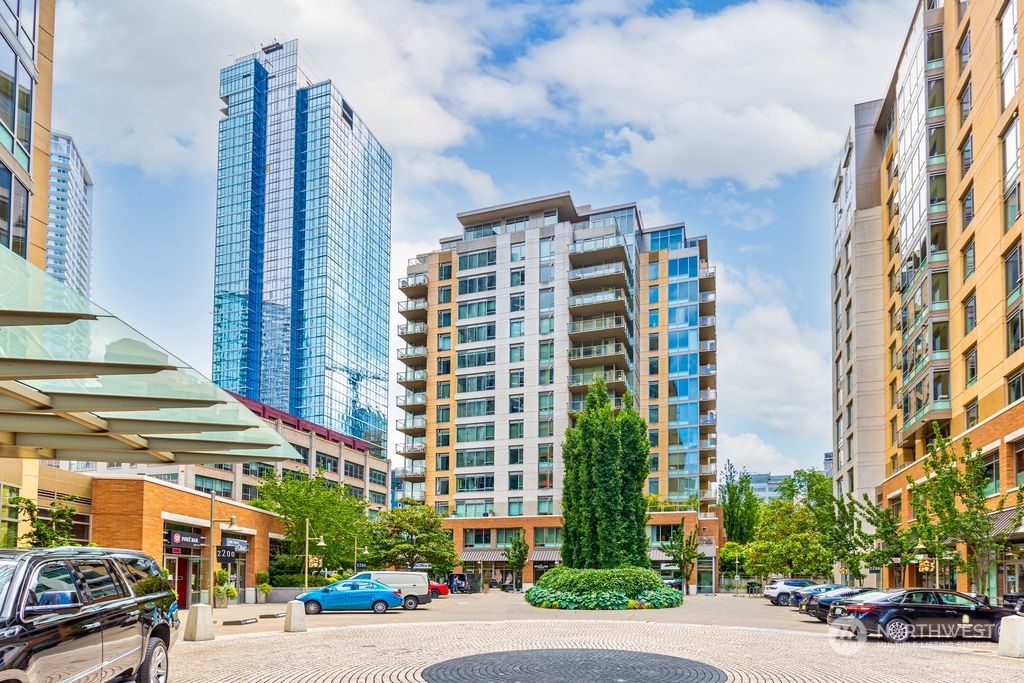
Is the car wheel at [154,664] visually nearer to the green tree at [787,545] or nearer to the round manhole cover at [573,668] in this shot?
the round manhole cover at [573,668]

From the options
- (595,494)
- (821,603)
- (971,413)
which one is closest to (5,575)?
(821,603)

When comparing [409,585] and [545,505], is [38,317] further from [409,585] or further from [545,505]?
[545,505]

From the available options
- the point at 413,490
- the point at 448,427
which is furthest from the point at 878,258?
the point at 413,490

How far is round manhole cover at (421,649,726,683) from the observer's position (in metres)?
15.2

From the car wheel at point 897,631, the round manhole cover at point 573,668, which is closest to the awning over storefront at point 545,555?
the car wheel at point 897,631

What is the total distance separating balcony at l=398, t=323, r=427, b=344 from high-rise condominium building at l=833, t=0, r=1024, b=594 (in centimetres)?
3893

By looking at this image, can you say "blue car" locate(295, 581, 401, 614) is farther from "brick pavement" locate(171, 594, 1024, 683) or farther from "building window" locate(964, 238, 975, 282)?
"building window" locate(964, 238, 975, 282)

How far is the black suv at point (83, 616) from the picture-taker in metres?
8.38

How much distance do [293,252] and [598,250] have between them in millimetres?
93862

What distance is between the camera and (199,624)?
854 inches

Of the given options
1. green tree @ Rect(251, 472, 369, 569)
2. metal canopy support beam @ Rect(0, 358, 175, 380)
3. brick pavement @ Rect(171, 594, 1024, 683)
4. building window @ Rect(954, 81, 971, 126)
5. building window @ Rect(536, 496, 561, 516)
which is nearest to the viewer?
metal canopy support beam @ Rect(0, 358, 175, 380)

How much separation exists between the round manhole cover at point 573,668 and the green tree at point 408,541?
45649mm

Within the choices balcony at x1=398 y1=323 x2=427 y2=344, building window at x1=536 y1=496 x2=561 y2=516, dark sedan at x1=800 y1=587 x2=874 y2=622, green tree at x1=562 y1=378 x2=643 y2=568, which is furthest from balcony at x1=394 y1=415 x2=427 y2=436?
dark sedan at x1=800 y1=587 x2=874 y2=622

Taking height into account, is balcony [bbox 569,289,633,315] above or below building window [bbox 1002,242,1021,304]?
above
